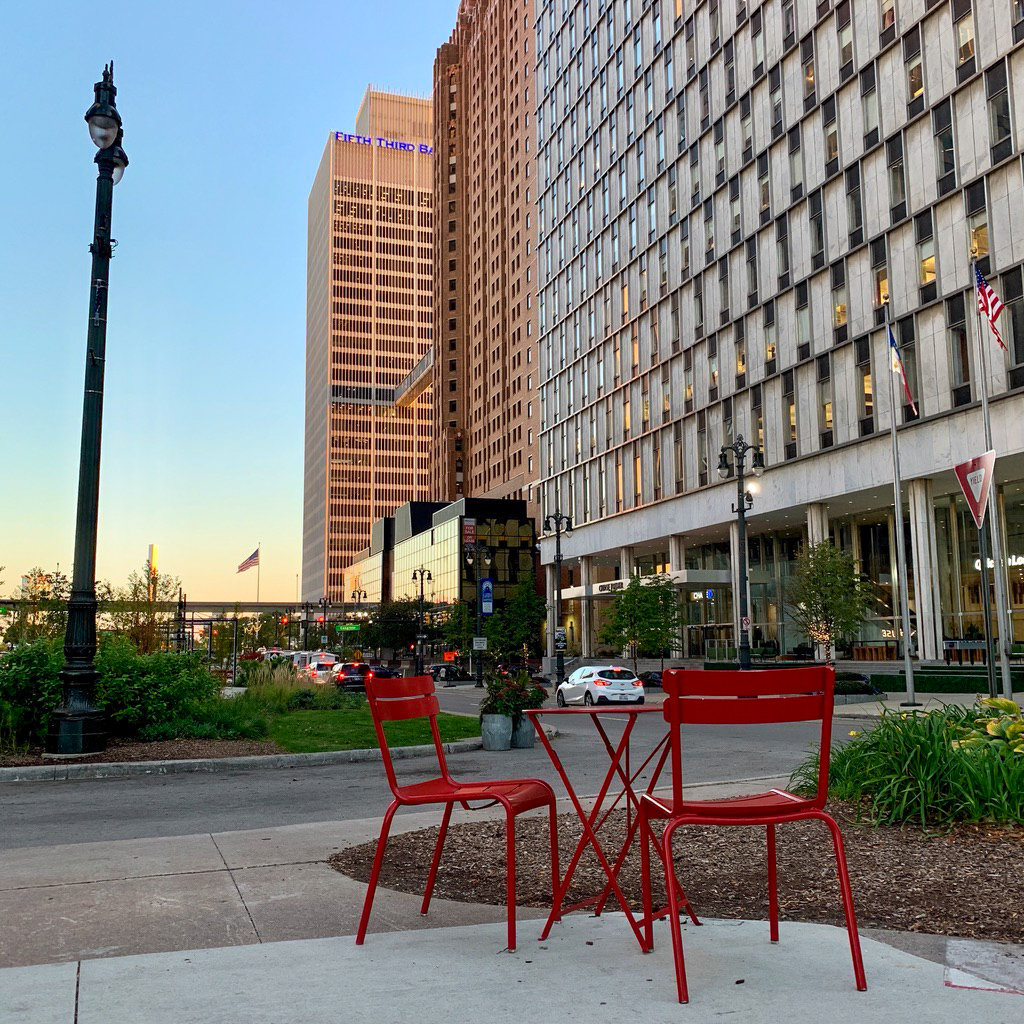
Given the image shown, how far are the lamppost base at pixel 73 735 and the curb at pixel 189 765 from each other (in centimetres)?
56

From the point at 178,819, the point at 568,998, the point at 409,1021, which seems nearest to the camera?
the point at 409,1021

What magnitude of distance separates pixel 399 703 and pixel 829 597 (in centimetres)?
3901

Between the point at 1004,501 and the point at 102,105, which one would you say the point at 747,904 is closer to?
the point at 102,105

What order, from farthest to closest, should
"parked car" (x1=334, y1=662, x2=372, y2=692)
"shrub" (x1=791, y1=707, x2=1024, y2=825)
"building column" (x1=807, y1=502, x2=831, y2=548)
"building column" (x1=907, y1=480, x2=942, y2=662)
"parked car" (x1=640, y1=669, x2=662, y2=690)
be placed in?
"building column" (x1=807, y1=502, x2=831, y2=548) → "parked car" (x1=640, y1=669, x2=662, y2=690) → "parked car" (x1=334, y1=662, x2=372, y2=692) → "building column" (x1=907, y1=480, x2=942, y2=662) → "shrub" (x1=791, y1=707, x2=1024, y2=825)

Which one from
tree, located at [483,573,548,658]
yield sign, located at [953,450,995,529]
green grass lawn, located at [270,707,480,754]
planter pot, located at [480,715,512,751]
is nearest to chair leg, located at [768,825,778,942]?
yield sign, located at [953,450,995,529]

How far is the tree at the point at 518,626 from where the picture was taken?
3109 inches

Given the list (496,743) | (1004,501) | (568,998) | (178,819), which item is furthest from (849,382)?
(568,998)

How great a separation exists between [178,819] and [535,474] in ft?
330

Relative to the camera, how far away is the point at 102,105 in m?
15.2

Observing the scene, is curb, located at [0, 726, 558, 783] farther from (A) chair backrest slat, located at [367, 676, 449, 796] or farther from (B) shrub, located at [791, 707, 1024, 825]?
(A) chair backrest slat, located at [367, 676, 449, 796]

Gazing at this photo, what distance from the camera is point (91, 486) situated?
14.9 m

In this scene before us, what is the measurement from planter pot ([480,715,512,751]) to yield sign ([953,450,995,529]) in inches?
327

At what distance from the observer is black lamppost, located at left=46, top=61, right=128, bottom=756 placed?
1418cm

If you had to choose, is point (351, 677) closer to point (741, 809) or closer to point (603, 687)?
point (603, 687)
